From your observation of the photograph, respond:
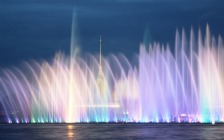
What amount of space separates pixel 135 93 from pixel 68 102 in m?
8.48

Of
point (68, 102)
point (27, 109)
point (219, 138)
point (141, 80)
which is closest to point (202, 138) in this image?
point (219, 138)

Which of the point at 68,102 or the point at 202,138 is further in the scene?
the point at 68,102

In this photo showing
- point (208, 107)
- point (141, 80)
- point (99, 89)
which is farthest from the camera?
point (99, 89)

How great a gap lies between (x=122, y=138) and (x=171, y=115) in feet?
80.8

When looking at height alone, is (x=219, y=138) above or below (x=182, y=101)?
below

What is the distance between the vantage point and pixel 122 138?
116ft

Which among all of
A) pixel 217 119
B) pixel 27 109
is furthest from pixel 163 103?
pixel 27 109

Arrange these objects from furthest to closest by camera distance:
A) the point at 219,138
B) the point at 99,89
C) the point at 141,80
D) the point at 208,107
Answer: the point at 99,89 → the point at 141,80 → the point at 208,107 → the point at 219,138

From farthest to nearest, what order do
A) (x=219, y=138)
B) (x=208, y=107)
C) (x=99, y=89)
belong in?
(x=99, y=89) < (x=208, y=107) < (x=219, y=138)

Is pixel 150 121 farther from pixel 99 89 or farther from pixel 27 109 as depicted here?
pixel 27 109

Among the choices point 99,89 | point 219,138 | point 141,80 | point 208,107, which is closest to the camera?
point 219,138

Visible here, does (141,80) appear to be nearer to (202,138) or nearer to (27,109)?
(27,109)

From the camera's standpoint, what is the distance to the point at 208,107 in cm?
5566

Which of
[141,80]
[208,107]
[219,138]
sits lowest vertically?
[219,138]
